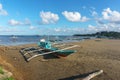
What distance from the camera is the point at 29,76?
17422 mm

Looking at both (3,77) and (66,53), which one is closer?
(3,77)

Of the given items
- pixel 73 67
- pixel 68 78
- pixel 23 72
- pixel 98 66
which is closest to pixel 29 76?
pixel 23 72

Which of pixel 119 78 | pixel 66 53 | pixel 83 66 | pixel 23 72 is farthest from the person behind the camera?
pixel 66 53

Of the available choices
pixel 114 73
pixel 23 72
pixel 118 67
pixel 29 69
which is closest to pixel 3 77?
pixel 23 72

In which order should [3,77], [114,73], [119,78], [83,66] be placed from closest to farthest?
[3,77] < [119,78] < [114,73] < [83,66]

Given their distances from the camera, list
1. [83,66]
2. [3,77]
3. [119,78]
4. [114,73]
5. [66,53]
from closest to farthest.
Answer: [3,77]
[119,78]
[114,73]
[83,66]
[66,53]

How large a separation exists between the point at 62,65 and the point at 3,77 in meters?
8.13

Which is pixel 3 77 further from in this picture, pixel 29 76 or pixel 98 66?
pixel 98 66

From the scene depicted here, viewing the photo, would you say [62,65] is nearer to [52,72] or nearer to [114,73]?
[52,72]

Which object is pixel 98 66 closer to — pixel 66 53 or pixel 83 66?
pixel 83 66

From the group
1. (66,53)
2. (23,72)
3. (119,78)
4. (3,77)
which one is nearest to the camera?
(3,77)

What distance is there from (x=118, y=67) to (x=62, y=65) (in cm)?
479

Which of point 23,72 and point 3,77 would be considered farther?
point 23,72

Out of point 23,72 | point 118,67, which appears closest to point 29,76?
point 23,72
